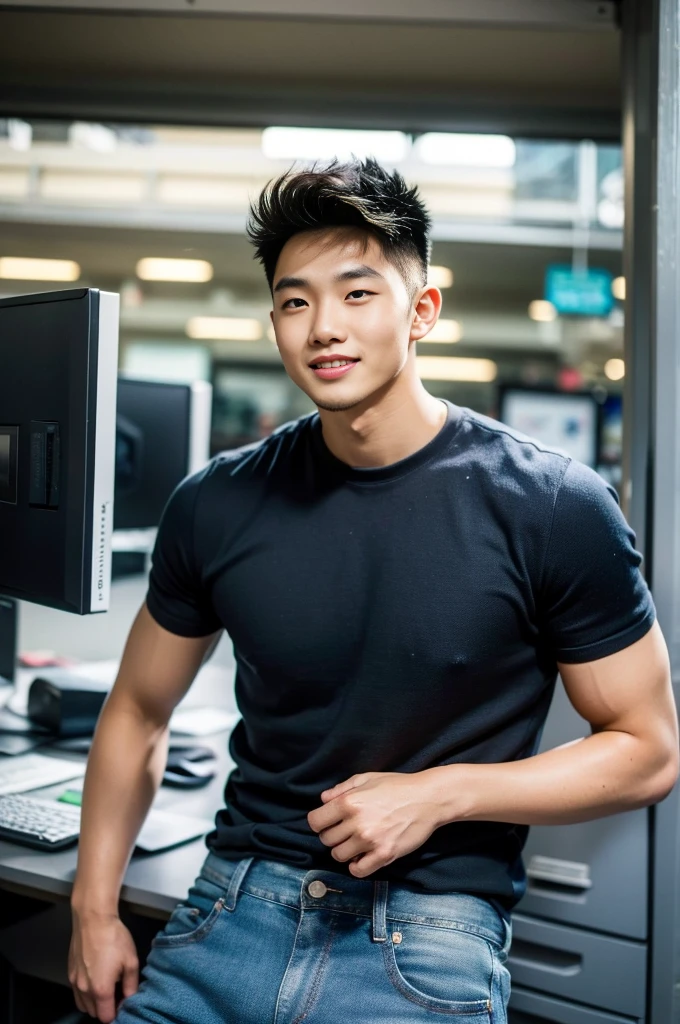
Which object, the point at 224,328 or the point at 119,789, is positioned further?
the point at 224,328

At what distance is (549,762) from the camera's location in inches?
39.3

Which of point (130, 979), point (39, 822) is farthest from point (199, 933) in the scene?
point (39, 822)

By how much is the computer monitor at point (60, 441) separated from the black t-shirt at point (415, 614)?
0.14 m

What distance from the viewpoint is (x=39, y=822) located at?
126 cm

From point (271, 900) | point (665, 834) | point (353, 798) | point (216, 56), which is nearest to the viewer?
point (353, 798)

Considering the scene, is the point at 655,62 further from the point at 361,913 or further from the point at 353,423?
the point at 361,913

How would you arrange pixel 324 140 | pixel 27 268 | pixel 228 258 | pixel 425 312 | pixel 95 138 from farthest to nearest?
pixel 228 258, pixel 95 138, pixel 27 268, pixel 324 140, pixel 425 312

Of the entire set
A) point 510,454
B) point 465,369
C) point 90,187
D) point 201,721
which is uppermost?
point 465,369

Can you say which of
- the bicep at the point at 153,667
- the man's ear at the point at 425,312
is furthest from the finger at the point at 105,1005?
the man's ear at the point at 425,312

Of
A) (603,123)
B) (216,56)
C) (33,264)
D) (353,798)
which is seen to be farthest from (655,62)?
(33,264)

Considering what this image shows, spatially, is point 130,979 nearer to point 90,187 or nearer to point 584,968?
point 584,968

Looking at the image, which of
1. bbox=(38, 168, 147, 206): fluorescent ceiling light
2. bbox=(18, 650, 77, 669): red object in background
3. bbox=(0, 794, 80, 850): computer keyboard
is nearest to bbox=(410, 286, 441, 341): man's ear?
bbox=(0, 794, 80, 850): computer keyboard

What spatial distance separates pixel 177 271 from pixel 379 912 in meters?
10.3

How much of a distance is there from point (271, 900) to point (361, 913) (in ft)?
0.36
